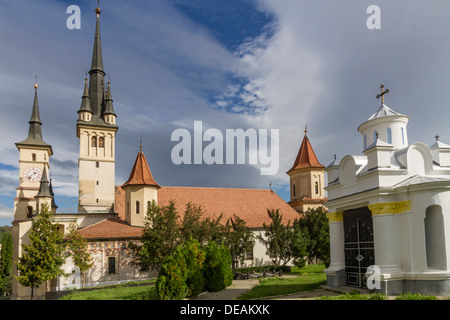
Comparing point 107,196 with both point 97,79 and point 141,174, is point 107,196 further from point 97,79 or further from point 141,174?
point 97,79

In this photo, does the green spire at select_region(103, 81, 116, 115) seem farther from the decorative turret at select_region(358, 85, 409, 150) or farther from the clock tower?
the decorative turret at select_region(358, 85, 409, 150)

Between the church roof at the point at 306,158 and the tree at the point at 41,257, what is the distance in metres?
28.5

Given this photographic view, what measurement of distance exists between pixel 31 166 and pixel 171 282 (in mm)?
35225

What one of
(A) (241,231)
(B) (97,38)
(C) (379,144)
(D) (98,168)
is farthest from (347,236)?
(B) (97,38)

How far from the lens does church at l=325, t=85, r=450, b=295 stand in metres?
12.8

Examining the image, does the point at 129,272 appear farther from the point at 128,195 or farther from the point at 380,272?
the point at 380,272

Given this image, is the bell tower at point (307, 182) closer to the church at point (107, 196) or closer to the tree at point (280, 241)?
the church at point (107, 196)

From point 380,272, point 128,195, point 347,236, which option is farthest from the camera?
point 128,195

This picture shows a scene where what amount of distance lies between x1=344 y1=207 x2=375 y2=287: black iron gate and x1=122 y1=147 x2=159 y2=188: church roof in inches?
822

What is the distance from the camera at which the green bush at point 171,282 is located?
14.9 metres

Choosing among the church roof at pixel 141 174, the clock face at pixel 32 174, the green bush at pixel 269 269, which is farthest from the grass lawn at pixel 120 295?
the clock face at pixel 32 174

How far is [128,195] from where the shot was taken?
1277 inches

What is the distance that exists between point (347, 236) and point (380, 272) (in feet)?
10.3
